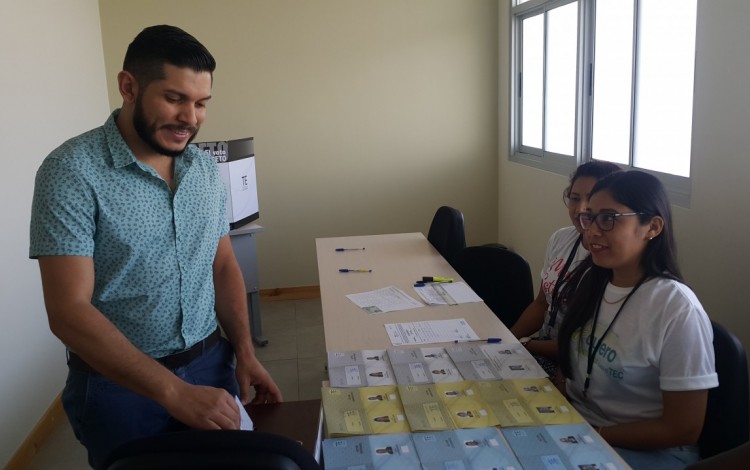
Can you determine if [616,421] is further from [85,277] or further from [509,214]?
[509,214]

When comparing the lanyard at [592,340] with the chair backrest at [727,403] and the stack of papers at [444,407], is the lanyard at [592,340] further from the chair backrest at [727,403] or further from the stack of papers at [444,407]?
the chair backrest at [727,403]

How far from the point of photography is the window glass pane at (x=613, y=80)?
3521mm

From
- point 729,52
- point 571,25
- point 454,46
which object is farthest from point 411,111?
point 729,52

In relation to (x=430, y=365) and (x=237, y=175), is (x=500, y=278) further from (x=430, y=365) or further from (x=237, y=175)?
(x=237, y=175)

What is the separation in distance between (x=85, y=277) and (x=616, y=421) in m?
1.40

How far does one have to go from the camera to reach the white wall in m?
2.94

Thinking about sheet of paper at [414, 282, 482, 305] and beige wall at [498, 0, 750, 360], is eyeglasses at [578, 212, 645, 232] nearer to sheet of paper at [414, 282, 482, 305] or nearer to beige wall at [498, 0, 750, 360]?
sheet of paper at [414, 282, 482, 305]

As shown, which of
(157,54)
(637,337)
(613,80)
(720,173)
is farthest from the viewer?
(613,80)

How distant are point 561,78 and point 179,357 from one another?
3.70 meters

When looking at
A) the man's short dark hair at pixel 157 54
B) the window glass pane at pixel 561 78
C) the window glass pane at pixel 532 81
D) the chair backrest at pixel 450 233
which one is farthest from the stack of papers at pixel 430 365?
the window glass pane at pixel 532 81

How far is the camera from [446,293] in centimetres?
259

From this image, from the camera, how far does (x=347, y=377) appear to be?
1.74m

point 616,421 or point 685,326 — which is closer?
point 685,326

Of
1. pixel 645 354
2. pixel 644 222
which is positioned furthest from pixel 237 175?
pixel 645 354
